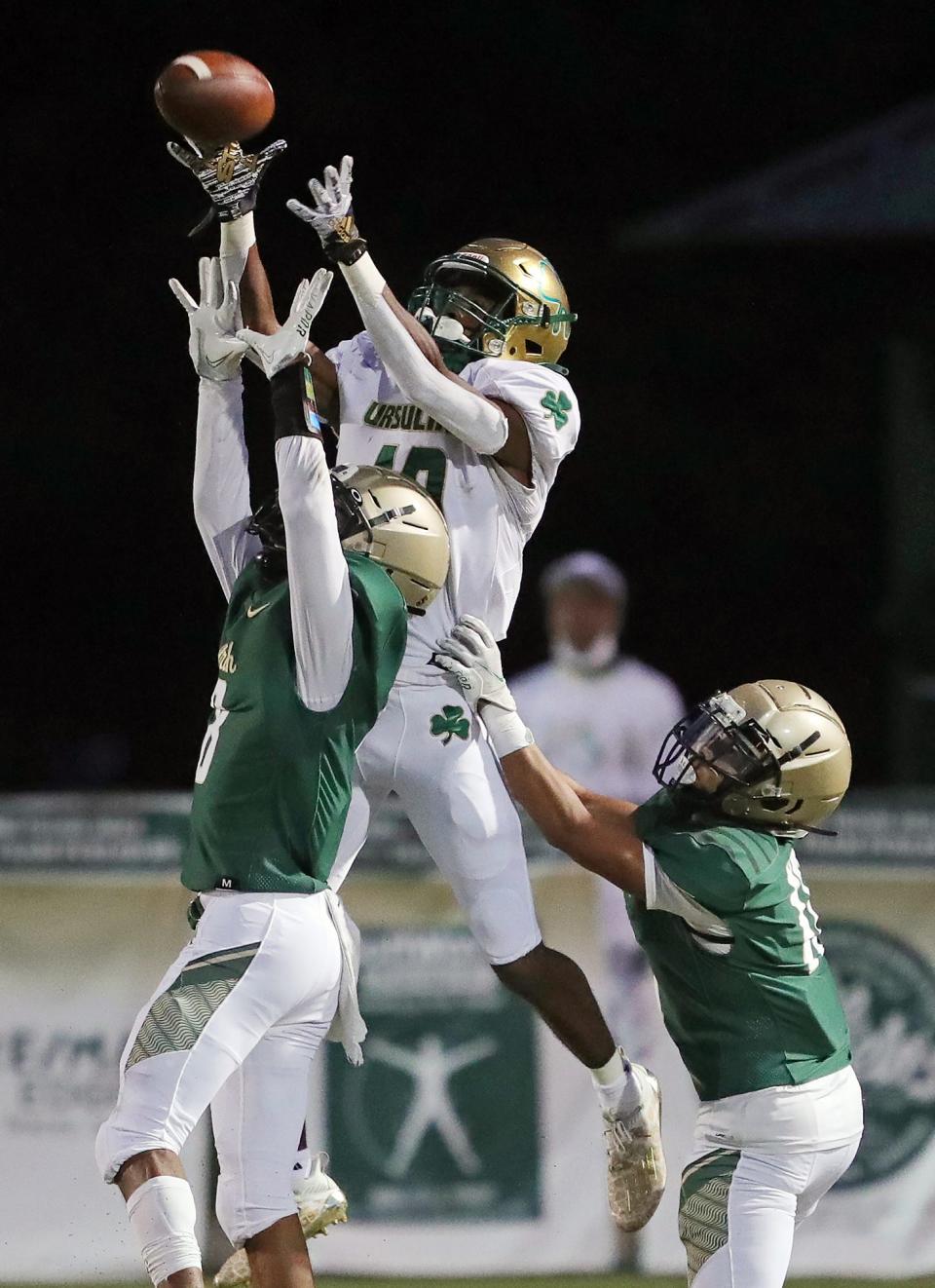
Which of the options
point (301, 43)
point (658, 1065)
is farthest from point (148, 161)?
point (658, 1065)

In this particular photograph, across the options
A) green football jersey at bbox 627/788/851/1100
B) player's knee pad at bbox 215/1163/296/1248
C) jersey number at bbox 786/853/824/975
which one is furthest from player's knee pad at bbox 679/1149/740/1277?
player's knee pad at bbox 215/1163/296/1248

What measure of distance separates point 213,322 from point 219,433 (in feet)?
0.80

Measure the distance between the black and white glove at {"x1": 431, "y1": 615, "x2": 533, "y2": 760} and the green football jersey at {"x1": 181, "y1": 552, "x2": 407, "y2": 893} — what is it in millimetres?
241

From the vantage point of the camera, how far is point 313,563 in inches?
164

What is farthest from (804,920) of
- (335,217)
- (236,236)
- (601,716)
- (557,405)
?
(601,716)

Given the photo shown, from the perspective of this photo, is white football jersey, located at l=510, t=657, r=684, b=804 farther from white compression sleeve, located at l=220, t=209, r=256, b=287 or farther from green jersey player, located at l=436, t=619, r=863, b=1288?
white compression sleeve, located at l=220, t=209, r=256, b=287

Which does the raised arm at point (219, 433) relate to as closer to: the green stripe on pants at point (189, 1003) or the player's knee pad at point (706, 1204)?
the green stripe on pants at point (189, 1003)

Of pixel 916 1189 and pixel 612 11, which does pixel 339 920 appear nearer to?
pixel 916 1189

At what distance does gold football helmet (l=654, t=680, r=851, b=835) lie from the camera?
4.47m

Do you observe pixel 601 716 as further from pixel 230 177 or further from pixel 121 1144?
pixel 121 1144

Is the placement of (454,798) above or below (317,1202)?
above

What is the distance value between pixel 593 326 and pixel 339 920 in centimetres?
1007

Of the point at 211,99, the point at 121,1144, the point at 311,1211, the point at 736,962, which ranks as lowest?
the point at 311,1211

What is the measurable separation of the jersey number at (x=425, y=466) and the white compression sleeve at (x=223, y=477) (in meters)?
0.37
